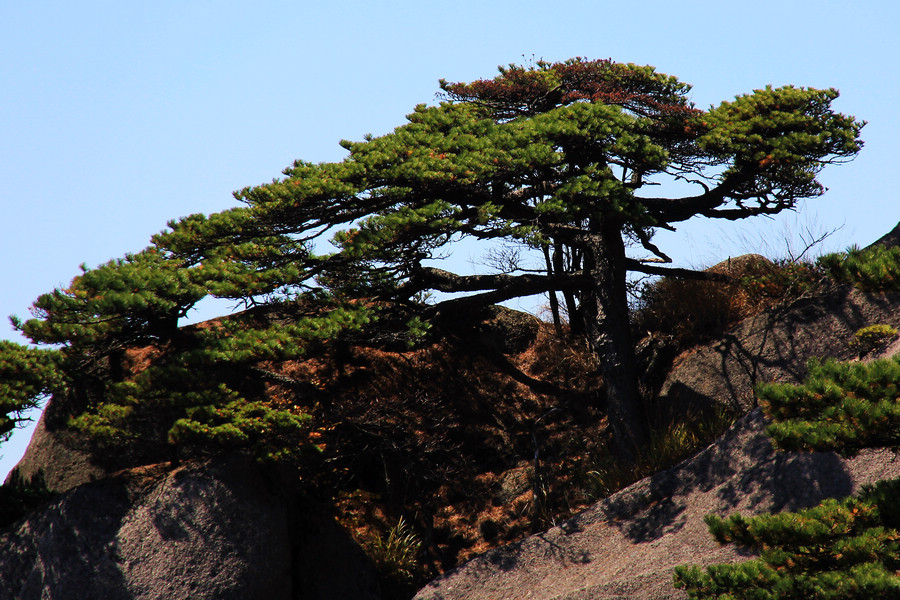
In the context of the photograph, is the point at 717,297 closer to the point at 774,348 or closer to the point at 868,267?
the point at 774,348

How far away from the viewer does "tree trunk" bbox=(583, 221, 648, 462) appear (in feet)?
48.4

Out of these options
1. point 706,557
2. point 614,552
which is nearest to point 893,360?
point 706,557

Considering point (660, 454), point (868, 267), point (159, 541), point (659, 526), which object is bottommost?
point (659, 526)

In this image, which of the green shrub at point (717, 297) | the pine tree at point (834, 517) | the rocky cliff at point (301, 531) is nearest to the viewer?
the pine tree at point (834, 517)

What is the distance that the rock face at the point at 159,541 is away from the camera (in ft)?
38.4

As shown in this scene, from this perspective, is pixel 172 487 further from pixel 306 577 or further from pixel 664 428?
pixel 664 428

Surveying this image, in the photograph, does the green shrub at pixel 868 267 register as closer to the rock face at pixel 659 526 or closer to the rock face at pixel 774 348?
the rock face at pixel 659 526

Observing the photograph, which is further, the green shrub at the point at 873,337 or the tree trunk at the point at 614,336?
the tree trunk at the point at 614,336

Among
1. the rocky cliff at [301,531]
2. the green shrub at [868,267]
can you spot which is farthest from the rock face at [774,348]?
the green shrub at [868,267]

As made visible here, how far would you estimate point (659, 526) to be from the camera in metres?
12.4

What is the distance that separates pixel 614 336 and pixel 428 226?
4.14 meters

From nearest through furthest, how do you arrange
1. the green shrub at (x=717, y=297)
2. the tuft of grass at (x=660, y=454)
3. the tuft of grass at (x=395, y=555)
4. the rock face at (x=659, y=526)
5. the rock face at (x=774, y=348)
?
the rock face at (x=659, y=526)
the tuft of grass at (x=395, y=555)
the tuft of grass at (x=660, y=454)
the rock face at (x=774, y=348)
the green shrub at (x=717, y=297)

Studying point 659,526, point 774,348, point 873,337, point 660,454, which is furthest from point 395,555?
point 873,337

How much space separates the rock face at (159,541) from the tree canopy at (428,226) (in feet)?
2.86
